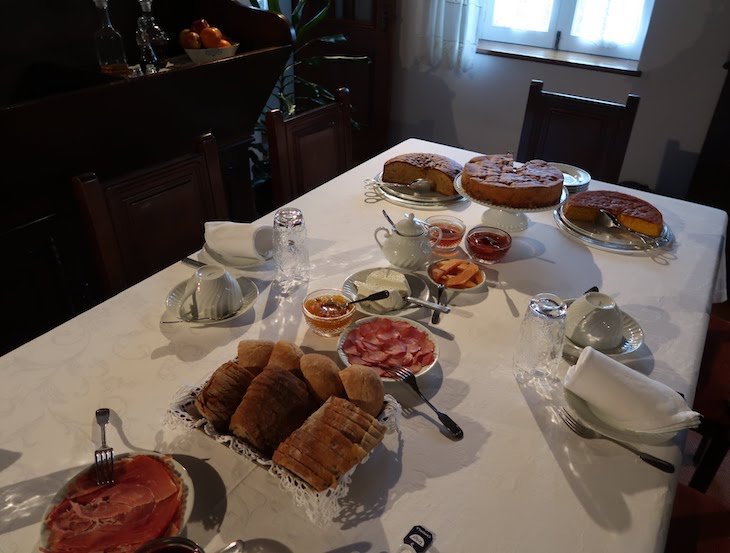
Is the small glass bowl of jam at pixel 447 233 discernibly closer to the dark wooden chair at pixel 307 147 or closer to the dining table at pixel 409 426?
the dining table at pixel 409 426

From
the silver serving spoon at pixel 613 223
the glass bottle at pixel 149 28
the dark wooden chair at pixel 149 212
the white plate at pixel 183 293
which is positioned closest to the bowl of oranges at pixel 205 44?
the glass bottle at pixel 149 28

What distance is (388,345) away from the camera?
0.95 metres

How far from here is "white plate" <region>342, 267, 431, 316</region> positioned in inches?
42.0

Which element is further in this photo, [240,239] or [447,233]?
[447,233]

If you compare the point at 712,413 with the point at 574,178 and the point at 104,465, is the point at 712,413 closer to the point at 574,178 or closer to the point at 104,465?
the point at 574,178

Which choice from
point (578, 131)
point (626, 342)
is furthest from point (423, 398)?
point (578, 131)

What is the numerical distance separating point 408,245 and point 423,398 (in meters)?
0.41

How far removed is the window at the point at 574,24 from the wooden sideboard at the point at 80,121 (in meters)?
1.36

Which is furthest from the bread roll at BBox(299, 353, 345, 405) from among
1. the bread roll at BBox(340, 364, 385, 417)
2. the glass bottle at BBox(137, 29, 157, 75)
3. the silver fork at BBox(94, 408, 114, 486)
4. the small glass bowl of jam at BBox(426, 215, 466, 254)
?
the glass bottle at BBox(137, 29, 157, 75)

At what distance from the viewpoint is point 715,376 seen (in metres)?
1.33

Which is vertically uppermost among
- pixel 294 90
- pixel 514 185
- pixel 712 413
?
pixel 514 185

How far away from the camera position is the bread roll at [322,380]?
769mm

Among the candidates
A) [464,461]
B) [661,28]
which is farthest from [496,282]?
[661,28]

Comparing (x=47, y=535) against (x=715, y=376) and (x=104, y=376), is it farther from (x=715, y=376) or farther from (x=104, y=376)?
(x=715, y=376)
